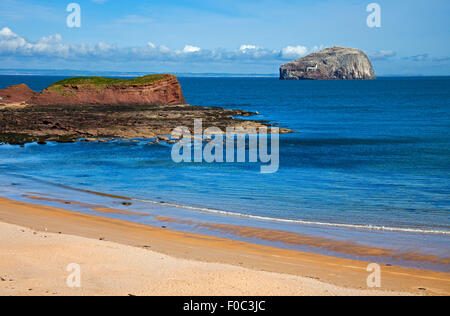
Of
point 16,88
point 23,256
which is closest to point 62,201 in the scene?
point 23,256

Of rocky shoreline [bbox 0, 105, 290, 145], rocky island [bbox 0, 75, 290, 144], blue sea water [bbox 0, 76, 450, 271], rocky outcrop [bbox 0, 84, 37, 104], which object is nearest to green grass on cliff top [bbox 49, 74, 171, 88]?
rocky island [bbox 0, 75, 290, 144]

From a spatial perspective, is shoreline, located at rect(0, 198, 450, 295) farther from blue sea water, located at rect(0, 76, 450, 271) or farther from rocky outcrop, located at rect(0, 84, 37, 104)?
rocky outcrop, located at rect(0, 84, 37, 104)

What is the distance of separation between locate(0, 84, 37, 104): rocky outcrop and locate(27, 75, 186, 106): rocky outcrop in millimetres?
6592

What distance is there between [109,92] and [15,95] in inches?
661

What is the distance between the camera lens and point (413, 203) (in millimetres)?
22438

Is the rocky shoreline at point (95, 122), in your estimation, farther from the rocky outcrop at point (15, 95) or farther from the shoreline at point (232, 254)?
the shoreline at point (232, 254)

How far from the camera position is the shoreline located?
40.5 ft

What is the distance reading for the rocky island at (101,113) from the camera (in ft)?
164

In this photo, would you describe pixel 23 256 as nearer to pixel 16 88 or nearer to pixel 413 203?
pixel 413 203

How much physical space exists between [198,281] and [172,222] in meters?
8.27

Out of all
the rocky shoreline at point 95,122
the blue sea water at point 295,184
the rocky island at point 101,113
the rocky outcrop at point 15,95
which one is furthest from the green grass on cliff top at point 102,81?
the blue sea water at point 295,184

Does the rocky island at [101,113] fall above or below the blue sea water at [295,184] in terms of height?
above

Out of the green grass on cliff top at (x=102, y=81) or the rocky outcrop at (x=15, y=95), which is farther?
the rocky outcrop at (x=15, y=95)

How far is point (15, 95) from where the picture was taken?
82188mm
